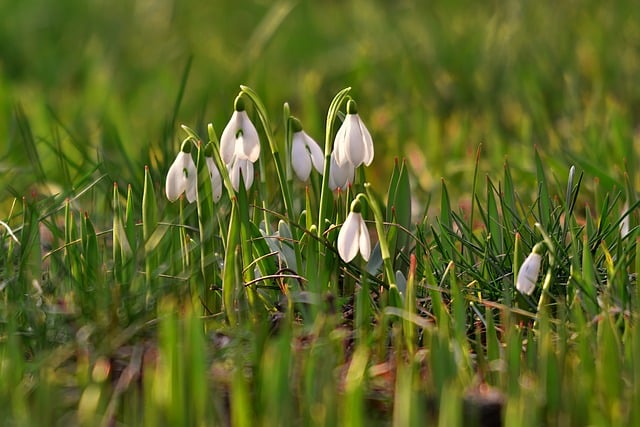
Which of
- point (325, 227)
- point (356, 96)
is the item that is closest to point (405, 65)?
point (356, 96)

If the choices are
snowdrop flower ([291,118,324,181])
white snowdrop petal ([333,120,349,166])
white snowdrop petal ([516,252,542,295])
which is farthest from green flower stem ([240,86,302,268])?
white snowdrop petal ([516,252,542,295])

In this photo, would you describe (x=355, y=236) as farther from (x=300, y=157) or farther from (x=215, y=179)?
(x=215, y=179)

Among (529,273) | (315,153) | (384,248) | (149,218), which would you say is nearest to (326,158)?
(315,153)

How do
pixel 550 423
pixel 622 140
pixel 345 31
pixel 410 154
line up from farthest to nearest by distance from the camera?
1. pixel 345 31
2. pixel 410 154
3. pixel 622 140
4. pixel 550 423

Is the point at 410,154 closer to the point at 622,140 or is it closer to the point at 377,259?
the point at 622,140

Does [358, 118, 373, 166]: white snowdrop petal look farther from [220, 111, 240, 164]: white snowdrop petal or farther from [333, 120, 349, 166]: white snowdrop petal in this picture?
[220, 111, 240, 164]: white snowdrop petal

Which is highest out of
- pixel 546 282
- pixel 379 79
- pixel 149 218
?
pixel 379 79
